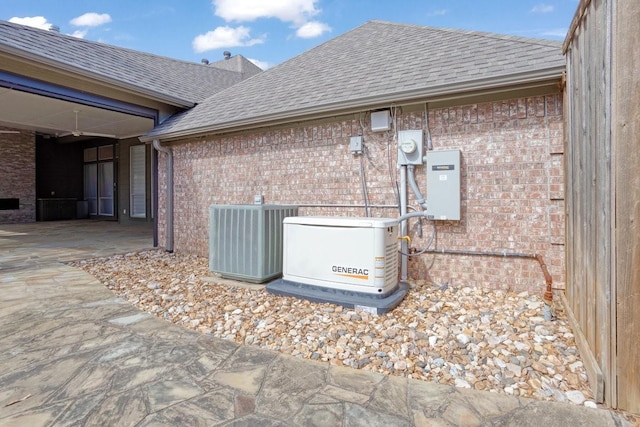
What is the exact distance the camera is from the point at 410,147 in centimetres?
389

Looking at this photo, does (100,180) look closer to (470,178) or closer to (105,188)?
(105,188)

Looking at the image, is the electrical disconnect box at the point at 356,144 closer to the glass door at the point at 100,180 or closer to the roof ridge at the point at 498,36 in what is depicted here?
the roof ridge at the point at 498,36

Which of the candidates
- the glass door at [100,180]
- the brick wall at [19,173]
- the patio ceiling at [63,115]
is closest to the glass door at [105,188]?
the glass door at [100,180]

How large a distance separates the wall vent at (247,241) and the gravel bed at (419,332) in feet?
0.82

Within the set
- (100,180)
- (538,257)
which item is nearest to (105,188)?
(100,180)

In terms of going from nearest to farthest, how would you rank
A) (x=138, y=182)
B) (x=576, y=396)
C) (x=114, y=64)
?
(x=576, y=396)
(x=114, y=64)
(x=138, y=182)

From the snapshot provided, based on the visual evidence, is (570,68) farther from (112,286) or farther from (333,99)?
(112,286)

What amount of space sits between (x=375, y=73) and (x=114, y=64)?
17.5 feet

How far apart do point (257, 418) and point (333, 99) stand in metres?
3.69

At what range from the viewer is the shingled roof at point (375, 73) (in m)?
3.63

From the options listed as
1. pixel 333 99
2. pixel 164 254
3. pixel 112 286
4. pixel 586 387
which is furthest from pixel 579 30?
pixel 164 254

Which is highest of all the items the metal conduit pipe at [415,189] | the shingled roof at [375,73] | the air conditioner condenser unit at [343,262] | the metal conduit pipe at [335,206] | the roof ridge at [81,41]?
the roof ridge at [81,41]

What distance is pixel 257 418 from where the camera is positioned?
5.83 feet

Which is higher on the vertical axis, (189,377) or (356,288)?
(356,288)
